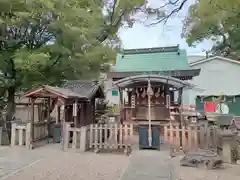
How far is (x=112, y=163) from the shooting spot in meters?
7.34

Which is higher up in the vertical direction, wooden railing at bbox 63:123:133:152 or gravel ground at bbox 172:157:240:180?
wooden railing at bbox 63:123:133:152

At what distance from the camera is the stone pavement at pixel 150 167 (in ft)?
19.8

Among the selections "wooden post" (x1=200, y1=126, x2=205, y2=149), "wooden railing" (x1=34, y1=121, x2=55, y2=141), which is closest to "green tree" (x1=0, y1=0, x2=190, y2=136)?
"wooden railing" (x1=34, y1=121, x2=55, y2=141)

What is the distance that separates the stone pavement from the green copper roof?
7.11m

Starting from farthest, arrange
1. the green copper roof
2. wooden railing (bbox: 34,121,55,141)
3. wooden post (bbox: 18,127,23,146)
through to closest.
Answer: the green copper roof, wooden railing (bbox: 34,121,55,141), wooden post (bbox: 18,127,23,146)

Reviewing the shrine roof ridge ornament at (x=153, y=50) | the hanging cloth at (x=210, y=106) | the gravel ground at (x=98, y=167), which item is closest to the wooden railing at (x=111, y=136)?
the gravel ground at (x=98, y=167)

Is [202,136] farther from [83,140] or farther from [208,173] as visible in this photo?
[83,140]

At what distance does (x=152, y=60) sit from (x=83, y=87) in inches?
232

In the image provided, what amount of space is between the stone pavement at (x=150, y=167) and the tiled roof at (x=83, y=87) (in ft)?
13.7

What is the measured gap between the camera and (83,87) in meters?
12.2

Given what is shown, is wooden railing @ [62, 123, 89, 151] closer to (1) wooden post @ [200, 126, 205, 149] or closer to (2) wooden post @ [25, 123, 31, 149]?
(2) wooden post @ [25, 123, 31, 149]

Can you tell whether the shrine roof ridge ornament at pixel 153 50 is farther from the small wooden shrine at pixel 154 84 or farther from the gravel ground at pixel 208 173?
the gravel ground at pixel 208 173

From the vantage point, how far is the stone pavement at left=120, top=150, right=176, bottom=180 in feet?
19.8

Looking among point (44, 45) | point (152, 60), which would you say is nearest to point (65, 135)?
point (44, 45)
